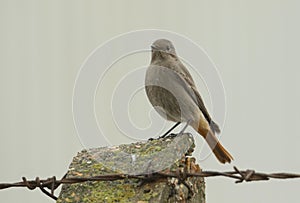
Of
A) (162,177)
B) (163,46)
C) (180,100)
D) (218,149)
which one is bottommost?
(162,177)

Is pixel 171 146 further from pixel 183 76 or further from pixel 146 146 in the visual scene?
pixel 183 76

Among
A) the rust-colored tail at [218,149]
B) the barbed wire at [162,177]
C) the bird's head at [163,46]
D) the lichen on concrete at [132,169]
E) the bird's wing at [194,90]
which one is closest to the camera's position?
the barbed wire at [162,177]

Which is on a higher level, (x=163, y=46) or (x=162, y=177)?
(x=163, y=46)

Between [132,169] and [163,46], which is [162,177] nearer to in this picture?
[132,169]

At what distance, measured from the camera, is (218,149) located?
5254 mm

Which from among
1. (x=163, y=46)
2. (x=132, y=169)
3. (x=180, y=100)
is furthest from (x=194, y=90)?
(x=132, y=169)

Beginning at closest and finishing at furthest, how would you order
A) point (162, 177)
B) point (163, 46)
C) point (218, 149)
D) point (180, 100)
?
point (162, 177), point (218, 149), point (180, 100), point (163, 46)

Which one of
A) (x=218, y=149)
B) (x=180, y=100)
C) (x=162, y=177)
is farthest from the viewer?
(x=180, y=100)

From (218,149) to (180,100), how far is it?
0.60m

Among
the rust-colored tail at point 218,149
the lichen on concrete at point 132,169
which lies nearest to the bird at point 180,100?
the rust-colored tail at point 218,149

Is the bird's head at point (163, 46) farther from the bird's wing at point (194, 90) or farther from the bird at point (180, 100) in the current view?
the bird's wing at point (194, 90)

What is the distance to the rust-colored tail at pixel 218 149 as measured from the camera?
205 inches

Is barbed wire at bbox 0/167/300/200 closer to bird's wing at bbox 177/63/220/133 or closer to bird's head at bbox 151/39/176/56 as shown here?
bird's wing at bbox 177/63/220/133

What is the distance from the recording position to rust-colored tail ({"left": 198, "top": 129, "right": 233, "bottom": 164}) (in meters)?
5.21
